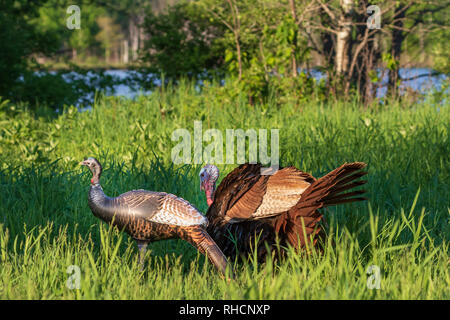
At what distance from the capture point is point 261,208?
3438 millimetres

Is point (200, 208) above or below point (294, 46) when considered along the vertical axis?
below

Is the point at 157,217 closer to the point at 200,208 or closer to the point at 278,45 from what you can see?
the point at 200,208

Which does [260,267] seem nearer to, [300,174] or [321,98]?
[300,174]

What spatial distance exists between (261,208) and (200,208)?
1.37m

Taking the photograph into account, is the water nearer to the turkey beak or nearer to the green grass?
the green grass

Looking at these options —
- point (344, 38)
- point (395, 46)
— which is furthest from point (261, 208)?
point (395, 46)

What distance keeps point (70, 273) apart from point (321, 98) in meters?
7.08

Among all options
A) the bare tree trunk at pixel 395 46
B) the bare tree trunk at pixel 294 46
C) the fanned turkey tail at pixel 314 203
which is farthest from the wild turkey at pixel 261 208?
the bare tree trunk at pixel 395 46

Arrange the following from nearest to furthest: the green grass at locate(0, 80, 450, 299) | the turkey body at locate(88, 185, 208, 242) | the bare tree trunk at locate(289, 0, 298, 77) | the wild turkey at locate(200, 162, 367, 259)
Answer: the green grass at locate(0, 80, 450, 299) < the turkey body at locate(88, 185, 208, 242) < the wild turkey at locate(200, 162, 367, 259) < the bare tree trunk at locate(289, 0, 298, 77)

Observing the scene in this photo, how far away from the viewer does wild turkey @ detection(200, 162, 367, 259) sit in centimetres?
333

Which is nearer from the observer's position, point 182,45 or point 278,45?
point 278,45

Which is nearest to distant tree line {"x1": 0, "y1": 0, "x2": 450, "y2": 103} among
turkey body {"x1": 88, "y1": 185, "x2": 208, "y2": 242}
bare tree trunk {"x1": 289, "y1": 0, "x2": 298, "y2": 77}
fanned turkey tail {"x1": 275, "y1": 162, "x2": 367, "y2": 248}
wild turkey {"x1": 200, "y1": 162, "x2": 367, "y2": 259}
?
bare tree trunk {"x1": 289, "y1": 0, "x2": 298, "y2": 77}
